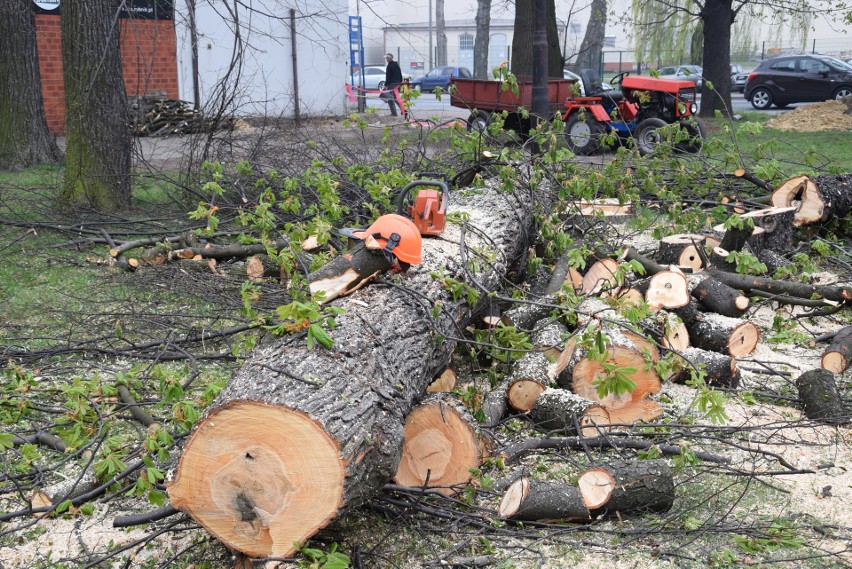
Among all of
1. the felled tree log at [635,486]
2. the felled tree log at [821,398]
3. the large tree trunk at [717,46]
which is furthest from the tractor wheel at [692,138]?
the large tree trunk at [717,46]

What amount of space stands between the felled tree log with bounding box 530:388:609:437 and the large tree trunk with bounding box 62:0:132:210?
6.14 meters

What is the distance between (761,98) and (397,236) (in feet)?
75.6

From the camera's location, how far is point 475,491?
3.53m

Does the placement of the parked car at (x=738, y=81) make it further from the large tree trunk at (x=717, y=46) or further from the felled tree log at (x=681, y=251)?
the felled tree log at (x=681, y=251)

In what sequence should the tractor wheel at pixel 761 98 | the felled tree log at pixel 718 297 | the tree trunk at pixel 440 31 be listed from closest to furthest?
1. the felled tree log at pixel 718 297
2. the tractor wheel at pixel 761 98
3. the tree trunk at pixel 440 31

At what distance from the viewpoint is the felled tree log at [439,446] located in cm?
358

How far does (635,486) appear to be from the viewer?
3439 millimetres

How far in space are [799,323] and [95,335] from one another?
4880 millimetres

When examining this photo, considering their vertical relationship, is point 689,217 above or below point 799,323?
above

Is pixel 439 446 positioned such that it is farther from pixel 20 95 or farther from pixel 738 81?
pixel 738 81

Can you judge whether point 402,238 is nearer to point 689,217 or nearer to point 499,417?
point 499,417

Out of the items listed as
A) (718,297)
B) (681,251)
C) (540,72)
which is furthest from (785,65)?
(718,297)

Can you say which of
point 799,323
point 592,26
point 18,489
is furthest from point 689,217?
point 592,26

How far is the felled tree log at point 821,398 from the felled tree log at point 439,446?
189cm
